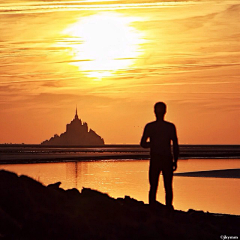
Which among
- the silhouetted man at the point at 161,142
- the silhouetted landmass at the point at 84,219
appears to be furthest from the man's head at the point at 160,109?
the silhouetted landmass at the point at 84,219

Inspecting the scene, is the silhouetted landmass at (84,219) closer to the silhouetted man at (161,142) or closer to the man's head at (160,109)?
the silhouetted man at (161,142)

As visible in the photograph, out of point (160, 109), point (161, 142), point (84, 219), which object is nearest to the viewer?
point (84, 219)

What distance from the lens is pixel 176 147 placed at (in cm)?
1245

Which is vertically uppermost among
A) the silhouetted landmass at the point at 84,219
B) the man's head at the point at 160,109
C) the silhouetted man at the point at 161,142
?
the man's head at the point at 160,109

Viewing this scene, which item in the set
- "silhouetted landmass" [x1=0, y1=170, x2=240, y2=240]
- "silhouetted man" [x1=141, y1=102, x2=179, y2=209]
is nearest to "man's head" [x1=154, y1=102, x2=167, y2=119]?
"silhouetted man" [x1=141, y1=102, x2=179, y2=209]

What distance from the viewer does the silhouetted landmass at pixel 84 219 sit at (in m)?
10.0

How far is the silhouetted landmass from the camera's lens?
10000mm

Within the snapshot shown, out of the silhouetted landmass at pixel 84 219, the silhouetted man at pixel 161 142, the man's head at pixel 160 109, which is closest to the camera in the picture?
the silhouetted landmass at pixel 84 219

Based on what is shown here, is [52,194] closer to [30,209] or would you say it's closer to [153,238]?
[30,209]

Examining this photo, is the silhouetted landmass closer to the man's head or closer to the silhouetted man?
the silhouetted man

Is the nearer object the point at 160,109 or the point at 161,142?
the point at 160,109

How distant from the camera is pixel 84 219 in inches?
418

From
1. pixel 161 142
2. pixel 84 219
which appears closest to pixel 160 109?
pixel 161 142

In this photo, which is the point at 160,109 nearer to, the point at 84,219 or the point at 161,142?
the point at 161,142
